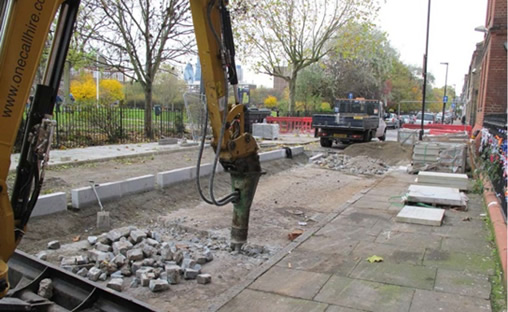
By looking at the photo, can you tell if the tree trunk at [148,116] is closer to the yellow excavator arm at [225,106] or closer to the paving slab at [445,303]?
the yellow excavator arm at [225,106]

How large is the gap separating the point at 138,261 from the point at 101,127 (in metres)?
12.9

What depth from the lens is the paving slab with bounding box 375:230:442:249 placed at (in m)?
6.31

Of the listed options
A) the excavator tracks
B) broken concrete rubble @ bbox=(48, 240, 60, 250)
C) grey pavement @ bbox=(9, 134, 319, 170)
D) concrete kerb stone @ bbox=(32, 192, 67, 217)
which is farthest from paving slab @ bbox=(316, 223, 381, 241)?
grey pavement @ bbox=(9, 134, 319, 170)

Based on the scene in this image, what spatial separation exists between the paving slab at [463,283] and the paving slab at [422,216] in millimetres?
2205

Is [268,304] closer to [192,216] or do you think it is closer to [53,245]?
[53,245]

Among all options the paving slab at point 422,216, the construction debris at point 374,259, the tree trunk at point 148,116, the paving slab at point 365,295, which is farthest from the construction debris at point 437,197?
the tree trunk at point 148,116

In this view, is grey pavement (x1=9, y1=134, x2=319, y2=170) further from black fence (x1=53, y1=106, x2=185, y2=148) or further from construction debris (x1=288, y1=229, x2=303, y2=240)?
construction debris (x1=288, y1=229, x2=303, y2=240)

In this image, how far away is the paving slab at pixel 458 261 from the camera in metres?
5.33

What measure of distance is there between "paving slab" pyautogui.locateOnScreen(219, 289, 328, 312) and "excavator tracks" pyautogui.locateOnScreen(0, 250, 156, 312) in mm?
947

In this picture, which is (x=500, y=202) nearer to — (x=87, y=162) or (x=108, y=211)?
(x=108, y=211)

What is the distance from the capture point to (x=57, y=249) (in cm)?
601

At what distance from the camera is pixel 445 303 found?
4.35 metres

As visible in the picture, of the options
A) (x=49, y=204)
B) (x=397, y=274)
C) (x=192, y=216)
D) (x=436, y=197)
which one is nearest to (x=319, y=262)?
(x=397, y=274)

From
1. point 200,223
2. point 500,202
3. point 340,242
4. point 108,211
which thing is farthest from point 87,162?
point 500,202
